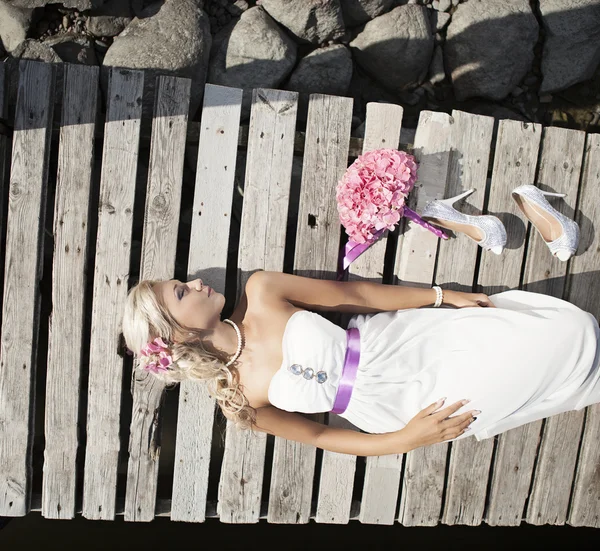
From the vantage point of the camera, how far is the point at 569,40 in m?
4.23

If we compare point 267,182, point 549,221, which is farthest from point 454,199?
point 267,182

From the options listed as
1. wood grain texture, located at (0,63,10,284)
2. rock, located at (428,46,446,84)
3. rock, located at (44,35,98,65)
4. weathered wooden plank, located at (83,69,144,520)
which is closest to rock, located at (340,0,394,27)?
rock, located at (428,46,446,84)

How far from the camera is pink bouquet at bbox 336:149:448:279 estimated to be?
10.6 feet

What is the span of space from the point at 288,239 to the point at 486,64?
188cm

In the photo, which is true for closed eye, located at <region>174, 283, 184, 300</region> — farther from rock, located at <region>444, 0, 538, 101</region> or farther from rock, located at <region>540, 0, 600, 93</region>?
rock, located at <region>540, 0, 600, 93</region>

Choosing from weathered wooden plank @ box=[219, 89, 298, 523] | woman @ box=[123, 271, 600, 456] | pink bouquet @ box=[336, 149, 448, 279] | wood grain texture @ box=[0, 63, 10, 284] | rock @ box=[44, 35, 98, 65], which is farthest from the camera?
rock @ box=[44, 35, 98, 65]

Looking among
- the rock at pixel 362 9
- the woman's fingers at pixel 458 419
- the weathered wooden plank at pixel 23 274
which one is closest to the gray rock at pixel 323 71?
the rock at pixel 362 9

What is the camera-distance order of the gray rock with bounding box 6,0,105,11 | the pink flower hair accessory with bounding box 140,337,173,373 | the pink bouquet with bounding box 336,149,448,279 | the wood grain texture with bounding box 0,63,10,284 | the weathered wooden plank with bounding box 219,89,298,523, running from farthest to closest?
the gray rock with bounding box 6,0,105,11 → the weathered wooden plank with bounding box 219,89,298,523 → the wood grain texture with bounding box 0,63,10,284 → the pink bouquet with bounding box 336,149,448,279 → the pink flower hair accessory with bounding box 140,337,173,373

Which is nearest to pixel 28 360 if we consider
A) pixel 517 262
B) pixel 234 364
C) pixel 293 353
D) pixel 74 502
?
pixel 74 502

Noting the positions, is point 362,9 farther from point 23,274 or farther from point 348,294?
point 23,274

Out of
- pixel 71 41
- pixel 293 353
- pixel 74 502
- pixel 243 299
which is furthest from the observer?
pixel 71 41

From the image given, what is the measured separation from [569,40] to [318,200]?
231cm

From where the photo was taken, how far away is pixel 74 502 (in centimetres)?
363

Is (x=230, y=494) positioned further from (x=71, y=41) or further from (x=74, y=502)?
(x=71, y=41)
